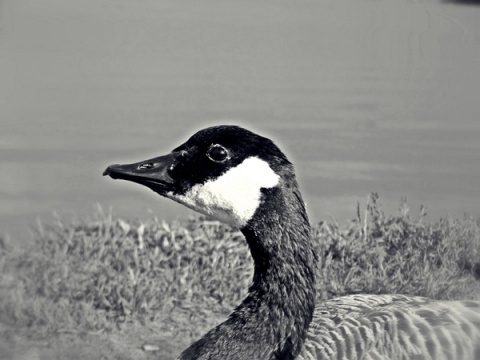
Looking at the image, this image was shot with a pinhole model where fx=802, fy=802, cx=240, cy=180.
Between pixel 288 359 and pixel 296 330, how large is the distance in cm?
10

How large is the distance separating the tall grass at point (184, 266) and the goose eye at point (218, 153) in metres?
1.53

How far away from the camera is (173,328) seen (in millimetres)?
4004

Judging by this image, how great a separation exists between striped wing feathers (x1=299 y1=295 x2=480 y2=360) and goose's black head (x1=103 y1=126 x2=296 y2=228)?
0.58 m

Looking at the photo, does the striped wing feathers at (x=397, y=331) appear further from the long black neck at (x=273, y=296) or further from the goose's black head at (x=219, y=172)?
the goose's black head at (x=219, y=172)

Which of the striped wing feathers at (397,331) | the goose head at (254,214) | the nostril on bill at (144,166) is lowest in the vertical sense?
the striped wing feathers at (397,331)

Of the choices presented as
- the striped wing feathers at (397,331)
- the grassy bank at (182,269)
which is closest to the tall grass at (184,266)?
the grassy bank at (182,269)

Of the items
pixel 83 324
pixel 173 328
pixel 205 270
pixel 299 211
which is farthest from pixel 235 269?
pixel 299 211

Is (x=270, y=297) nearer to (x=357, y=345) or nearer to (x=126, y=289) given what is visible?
(x=357, y=345)

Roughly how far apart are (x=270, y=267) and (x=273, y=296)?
0.11 meters

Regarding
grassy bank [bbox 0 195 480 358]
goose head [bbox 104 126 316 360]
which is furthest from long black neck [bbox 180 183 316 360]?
grassy bank [bbox 0 195 480 358]

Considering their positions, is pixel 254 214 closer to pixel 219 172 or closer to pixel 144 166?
pixel 219 172

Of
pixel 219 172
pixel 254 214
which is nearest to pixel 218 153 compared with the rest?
pixel 219 172

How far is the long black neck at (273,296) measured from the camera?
2680 millimetres

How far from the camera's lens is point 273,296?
9.19 ft
